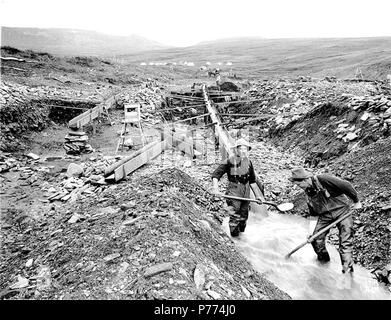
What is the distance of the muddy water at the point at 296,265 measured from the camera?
197 inches

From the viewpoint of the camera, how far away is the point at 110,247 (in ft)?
14.2

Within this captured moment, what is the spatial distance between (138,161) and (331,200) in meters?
4.73

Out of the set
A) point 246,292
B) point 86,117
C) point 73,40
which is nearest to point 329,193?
point 246,292

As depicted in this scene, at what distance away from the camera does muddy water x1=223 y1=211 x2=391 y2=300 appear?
500 cm

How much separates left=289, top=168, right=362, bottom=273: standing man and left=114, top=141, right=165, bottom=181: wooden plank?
3.97 metres

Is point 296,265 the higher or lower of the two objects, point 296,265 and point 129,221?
the lower

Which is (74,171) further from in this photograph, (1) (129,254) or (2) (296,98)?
(2) (296,98)

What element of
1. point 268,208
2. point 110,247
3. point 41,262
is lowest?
point 268,208

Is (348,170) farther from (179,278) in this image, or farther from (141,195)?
(179,278)

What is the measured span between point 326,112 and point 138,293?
30.0 ft

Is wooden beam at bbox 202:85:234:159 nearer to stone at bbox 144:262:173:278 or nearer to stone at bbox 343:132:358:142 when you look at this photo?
stone at bbox 343:132:358:142

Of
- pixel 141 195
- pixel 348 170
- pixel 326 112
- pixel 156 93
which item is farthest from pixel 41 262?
pixel 156 93

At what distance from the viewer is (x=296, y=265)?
225 inches

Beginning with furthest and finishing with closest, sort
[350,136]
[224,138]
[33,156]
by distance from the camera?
1. [224,138]
2. [33,156]
3. [350,136]
